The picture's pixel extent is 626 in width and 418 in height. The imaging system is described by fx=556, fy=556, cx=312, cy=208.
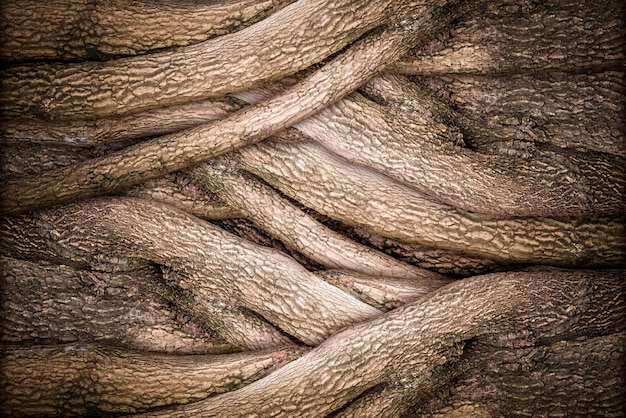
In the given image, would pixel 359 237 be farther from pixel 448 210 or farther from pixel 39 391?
pixel 39 391

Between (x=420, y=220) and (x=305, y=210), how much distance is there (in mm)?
403

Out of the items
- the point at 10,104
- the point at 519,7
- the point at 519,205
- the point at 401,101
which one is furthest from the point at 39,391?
the point at 519,7

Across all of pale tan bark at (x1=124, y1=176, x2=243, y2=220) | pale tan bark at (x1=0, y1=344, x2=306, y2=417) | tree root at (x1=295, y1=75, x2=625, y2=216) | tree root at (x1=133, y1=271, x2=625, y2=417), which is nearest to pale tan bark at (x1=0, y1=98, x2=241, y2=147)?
pale tan bark at (x1=124, y1=176, x2=243, y2=220)

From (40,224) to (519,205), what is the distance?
165 centimetres

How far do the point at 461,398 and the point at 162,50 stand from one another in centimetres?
158

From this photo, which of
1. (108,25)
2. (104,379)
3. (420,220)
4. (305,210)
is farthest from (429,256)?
(108,25)

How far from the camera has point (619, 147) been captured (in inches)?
76.6

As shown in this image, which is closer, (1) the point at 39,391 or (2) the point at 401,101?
(1) the point at 39,391

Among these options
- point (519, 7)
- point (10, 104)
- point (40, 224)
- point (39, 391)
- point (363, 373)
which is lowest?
point (363, 373)

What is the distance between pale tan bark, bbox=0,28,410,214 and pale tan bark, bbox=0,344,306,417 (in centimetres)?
52

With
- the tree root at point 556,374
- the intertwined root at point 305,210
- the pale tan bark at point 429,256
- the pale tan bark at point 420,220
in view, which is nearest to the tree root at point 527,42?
the intertwined root at point 305,210

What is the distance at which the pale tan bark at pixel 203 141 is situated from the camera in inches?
73.9

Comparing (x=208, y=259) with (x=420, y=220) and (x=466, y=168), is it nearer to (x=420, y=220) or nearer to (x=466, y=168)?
(x=420, y=220)

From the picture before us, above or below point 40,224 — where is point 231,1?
above
